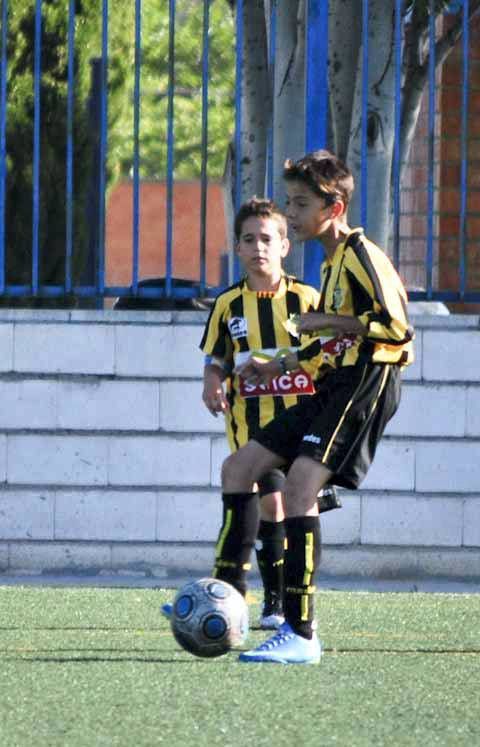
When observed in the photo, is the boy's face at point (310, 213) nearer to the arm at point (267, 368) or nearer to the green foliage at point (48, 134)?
the arm at point (267, 368)

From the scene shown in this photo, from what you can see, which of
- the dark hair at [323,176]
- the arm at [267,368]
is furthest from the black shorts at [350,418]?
the dark hair at [323,176]

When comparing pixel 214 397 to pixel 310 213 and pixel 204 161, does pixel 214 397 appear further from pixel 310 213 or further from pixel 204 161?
pixel 204 161

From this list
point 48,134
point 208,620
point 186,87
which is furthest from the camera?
point 186,87

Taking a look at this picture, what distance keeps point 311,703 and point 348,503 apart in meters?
3.71

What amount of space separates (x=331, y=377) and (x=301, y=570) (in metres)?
0.62

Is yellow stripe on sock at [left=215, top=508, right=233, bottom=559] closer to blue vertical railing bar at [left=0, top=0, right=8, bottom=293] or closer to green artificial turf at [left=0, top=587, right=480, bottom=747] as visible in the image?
green artificial turf at [left=0, top=587, right=480, bottom=747]

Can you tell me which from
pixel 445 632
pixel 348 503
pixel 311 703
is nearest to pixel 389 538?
pixel 348 503

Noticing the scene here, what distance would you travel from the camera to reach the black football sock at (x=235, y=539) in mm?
6230

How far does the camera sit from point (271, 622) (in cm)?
673

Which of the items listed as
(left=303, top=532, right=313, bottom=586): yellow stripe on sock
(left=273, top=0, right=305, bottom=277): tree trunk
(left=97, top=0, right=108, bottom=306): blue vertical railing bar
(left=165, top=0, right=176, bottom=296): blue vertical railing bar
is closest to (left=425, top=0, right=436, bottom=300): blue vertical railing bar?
(left=273, top=0, right=305, bottom=277): tree trunk

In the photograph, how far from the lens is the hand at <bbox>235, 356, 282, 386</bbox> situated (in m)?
6.17

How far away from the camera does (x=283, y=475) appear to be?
701cm

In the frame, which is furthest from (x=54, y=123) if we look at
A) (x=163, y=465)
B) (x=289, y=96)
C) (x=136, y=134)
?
(x=163, y=465)

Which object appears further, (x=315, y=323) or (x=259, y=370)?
(x=259, y=370)
